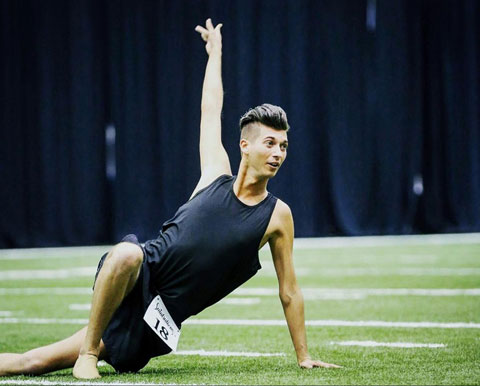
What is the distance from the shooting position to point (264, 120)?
3816 mm

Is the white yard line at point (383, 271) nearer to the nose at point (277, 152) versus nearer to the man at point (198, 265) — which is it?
the man at point (198, 265)

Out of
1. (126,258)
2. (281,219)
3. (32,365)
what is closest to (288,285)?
(281,219)

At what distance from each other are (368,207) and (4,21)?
363 cm

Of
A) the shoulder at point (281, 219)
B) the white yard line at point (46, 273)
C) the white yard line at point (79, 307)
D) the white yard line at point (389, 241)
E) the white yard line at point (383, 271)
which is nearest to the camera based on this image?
the shoulder at point (281, 219)

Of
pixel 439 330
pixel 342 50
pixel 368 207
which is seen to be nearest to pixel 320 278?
pixel 368 207

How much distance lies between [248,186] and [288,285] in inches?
16.6

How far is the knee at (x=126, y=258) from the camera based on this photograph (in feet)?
12.2

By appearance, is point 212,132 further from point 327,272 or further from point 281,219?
point 327,272

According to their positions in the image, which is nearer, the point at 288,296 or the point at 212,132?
the point at 288,296

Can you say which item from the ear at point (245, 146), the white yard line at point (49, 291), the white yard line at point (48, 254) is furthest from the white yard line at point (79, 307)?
the white yard line at point (48, 254)

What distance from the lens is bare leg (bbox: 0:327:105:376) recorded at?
401cm

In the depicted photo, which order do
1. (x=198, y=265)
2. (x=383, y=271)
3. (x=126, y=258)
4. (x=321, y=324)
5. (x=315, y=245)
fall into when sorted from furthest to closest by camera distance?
(x=315, y=245)
(x=383, y=271)
(x=321, y=324)
(x=198, y=265)
(x=126, y=258)

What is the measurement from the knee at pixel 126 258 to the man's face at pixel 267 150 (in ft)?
1.86

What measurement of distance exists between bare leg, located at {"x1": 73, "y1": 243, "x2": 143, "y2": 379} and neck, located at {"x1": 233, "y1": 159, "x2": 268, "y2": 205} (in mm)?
466
